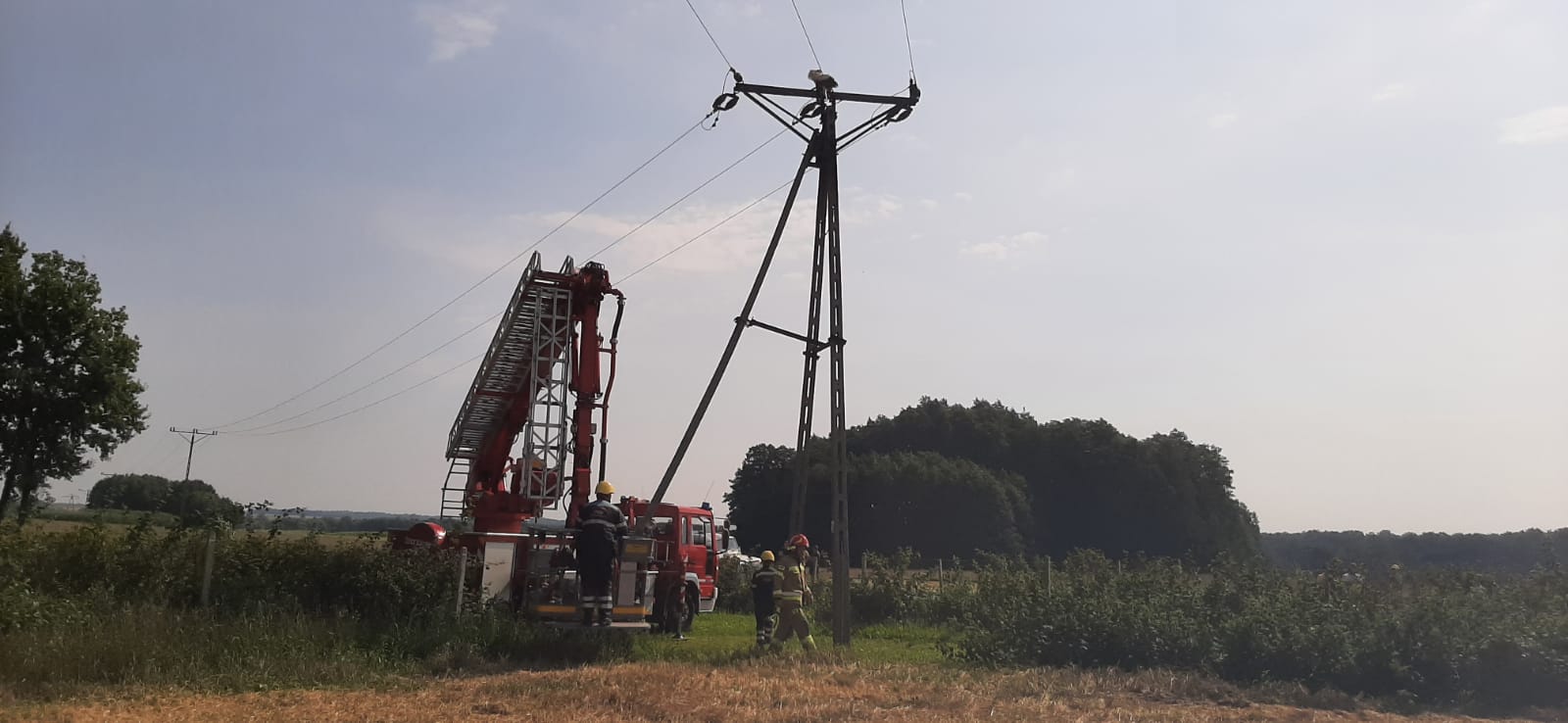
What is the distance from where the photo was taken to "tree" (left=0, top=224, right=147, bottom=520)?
109ft

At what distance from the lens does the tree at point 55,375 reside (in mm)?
33312

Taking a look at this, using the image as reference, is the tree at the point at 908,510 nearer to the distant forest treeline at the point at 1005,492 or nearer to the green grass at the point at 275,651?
the distant forest treeline at the point at 1005,492

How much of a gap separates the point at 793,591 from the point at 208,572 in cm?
791

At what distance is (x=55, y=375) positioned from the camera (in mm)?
34344

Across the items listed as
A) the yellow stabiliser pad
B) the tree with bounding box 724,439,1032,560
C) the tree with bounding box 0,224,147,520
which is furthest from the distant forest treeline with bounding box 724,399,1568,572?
the yellow stabiliser pad

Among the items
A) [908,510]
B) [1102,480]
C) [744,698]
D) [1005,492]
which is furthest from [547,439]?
[1102,480]

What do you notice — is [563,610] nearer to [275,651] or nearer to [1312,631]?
[275,651]

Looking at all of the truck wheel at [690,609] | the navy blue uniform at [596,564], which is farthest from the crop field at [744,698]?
the truck wheel at [690,609]

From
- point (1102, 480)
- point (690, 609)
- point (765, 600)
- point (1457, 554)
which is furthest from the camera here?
point (1102, 480)

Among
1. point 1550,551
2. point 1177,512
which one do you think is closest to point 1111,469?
point 1177,512

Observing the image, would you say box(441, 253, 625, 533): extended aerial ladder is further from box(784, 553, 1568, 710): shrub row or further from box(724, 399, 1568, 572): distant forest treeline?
box(724, 399, 1568, 572): distant forest treeline

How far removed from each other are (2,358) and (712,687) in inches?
1293

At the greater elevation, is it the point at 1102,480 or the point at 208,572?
the point at 1102,480

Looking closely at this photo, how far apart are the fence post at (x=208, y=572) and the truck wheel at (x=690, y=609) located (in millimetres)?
8745
